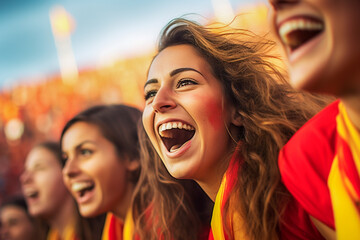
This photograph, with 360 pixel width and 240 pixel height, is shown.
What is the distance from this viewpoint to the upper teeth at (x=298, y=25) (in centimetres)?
94

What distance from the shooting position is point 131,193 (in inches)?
88.2

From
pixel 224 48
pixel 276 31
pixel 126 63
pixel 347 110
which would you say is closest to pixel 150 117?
pixel 224 48

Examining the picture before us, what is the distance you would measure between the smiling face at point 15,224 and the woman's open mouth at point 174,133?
244 centimetres

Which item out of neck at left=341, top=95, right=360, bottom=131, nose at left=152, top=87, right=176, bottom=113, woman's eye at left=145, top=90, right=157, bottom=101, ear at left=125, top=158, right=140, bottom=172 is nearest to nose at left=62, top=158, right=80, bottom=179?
ear at left=125, top=158, right=140, bottom=172

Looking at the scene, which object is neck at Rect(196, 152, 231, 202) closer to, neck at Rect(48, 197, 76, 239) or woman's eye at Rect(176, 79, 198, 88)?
woman's eye at Rect(176, 79, 198, 88)

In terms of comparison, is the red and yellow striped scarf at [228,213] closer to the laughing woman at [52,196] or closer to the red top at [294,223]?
the red top at [294,223]

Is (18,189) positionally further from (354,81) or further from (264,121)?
(354,81)

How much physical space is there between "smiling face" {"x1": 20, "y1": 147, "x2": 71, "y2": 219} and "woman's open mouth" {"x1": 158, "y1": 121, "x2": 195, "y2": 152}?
1611mm

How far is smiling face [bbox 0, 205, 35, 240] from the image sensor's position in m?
3.30

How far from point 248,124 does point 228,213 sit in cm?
39

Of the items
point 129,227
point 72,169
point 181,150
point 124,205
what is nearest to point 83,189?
point 72,169

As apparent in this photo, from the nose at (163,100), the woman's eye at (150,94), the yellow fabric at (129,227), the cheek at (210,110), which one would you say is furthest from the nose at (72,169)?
the cheek at (210,110)

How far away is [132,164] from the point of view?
2.27 m

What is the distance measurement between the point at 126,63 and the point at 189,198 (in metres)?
8.88
